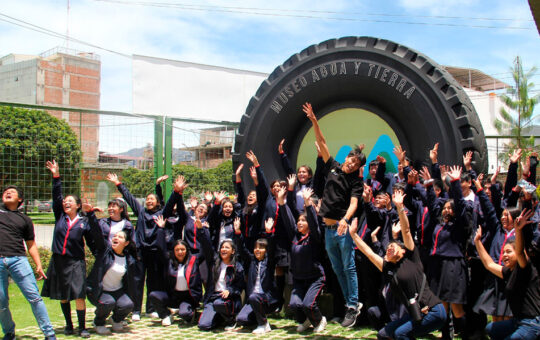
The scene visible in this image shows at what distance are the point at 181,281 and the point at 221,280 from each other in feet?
1.53

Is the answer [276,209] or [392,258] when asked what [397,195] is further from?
[276,209]

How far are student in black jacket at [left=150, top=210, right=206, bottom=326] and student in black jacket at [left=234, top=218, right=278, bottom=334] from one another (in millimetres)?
603

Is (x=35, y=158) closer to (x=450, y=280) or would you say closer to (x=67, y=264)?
(x=67, y=264)

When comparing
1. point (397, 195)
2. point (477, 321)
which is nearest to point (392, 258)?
A: point (397, 195)

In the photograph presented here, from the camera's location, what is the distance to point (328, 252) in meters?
5.44

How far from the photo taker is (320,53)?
570 cm

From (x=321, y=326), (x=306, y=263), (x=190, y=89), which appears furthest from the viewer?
(x=190, y=89)

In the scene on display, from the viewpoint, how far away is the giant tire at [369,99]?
488 cm

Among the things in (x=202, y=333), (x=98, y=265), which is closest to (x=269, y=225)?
(x=202, y=333)

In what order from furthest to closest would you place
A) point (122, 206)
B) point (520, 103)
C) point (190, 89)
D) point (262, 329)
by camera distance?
1. point (520, 103)
2. point (190, 89)
3. point (122, 206)
4. point (262, 329)

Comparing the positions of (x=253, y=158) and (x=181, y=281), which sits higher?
(x=253, y=158)

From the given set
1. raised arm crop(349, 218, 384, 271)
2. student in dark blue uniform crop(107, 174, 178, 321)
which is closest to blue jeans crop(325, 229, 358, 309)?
raised arm crop(349, 218, 384, 271)

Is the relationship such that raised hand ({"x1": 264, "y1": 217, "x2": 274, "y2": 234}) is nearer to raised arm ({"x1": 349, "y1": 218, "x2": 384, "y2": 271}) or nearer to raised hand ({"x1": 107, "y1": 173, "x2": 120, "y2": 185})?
raised arm ({"x1": 349, "y1": 218, "x2": 384, "y2": 271})

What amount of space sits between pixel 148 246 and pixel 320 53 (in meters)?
3.01
